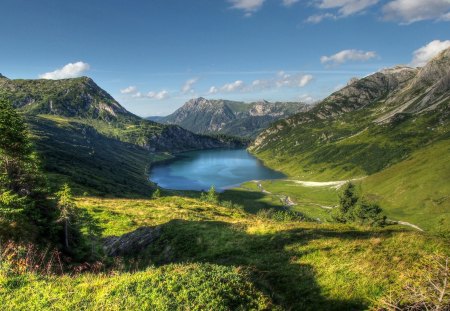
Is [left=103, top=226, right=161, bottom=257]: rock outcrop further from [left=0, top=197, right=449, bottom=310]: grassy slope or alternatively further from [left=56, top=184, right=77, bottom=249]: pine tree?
[left=56, top=184, right=77, bottom=249]: pine tree

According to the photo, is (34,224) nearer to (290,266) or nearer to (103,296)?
(103,296)

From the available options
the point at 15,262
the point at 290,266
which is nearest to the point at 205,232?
the point at 290,266

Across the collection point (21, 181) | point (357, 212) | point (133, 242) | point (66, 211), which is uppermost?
point (21, 181)

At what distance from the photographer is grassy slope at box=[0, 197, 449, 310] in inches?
492

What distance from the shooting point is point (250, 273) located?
53.1ft

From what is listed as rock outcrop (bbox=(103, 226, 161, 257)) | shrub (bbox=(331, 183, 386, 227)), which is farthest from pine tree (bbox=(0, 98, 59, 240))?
shrub (bbox=(331, 183, 386, 227))

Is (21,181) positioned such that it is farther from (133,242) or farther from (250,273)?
(250,273)

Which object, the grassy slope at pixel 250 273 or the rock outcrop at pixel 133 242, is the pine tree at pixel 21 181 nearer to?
the rock outcrop at pixel 133 242

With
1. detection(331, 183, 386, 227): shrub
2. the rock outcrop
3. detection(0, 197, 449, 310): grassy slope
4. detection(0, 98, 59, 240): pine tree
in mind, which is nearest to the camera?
detection(0, 197, 449, 310): grassy slope

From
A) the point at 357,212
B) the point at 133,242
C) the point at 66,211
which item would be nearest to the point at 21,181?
the point at 66,211

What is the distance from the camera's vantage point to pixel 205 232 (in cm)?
2750

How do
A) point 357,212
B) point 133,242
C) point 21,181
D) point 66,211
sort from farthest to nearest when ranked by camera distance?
point 357,212, point 21,181, point 66,211, point 133,242

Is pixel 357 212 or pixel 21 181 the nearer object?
pixel 21 181

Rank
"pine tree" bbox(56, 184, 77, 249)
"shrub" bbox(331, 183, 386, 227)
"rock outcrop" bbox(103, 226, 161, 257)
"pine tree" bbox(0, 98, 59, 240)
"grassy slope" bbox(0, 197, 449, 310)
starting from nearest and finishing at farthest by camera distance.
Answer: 1. "grassy slope" bbox(0, 197, 449, 310)
2. "pine tree" bbox(0, 98, 59, 240)
3. "rock outcrop" bbox(103, 226, 161, 257)
4. "pine tree" bbox(56, 184, 77, 249)
5. "shrub" bbox(331, 183, 386, 227)
